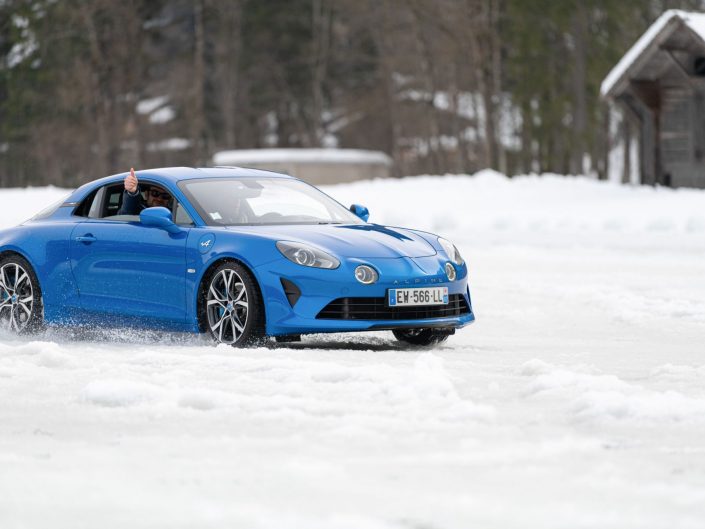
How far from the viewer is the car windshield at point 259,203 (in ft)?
35.8

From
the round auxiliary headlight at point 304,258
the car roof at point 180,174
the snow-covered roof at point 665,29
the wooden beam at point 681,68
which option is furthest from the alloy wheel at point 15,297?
A: the wooden beam at point 681,68

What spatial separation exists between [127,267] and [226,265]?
1000mm

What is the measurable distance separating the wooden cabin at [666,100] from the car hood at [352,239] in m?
27.1

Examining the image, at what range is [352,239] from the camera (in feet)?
34.2

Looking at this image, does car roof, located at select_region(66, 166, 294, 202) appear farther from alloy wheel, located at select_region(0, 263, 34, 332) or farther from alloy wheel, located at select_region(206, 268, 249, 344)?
alloy wheel, located at select_region(206, 268, 249, 344)

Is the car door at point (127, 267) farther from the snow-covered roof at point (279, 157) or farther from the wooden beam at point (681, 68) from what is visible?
the snow-covered roof at point (279, 157)

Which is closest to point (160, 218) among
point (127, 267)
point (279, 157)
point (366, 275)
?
point (127, 267)

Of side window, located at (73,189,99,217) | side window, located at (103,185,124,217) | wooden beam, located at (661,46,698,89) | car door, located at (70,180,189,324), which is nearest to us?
car door, located at (70,180,189,324)

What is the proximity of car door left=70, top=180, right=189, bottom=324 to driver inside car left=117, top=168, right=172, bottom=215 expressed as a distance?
156 millimetres

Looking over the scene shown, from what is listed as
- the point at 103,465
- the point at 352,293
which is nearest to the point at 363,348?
the point at 352,293

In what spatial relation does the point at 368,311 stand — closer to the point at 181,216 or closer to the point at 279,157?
the point at 181,216

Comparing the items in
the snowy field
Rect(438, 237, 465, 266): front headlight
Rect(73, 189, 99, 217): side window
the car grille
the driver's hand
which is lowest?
the snowy field

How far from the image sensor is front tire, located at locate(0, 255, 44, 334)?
11.6m

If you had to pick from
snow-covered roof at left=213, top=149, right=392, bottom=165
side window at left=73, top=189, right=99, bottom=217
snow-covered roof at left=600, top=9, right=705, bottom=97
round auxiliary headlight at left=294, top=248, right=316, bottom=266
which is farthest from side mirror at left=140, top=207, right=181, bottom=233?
snow-covered roof at left=213, top=149, right=392, bottom=165
